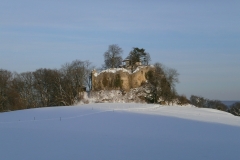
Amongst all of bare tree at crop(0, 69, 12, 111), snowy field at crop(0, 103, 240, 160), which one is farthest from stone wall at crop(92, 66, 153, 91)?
snowy field at crop(0, 103, 240, 160)

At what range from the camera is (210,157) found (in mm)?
12633

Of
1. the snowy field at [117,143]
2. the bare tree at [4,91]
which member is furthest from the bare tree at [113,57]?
the snowy field at [117,143]

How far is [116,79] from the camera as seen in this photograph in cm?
6362

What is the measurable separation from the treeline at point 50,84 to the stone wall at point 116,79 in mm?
3023

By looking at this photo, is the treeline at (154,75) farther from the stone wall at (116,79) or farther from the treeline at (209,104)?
the treeline at (209,104)

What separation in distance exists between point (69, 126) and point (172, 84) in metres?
47.8

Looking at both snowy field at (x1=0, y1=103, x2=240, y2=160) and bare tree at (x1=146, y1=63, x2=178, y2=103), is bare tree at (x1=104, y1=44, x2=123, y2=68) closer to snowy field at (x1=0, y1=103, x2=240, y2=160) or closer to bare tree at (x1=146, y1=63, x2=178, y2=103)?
bare tree at (x1=146, y1=63, x2=178, y2=103)

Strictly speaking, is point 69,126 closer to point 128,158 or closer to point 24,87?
point 128,158

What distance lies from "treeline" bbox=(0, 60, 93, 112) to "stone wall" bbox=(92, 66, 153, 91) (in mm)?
3023

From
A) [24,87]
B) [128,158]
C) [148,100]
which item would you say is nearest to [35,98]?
[24,87]

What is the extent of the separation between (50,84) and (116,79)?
14.1 meters

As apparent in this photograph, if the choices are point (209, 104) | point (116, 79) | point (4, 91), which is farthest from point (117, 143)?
point (209, 104)

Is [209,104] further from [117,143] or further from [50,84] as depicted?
[117,143]

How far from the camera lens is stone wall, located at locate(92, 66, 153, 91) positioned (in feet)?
207
